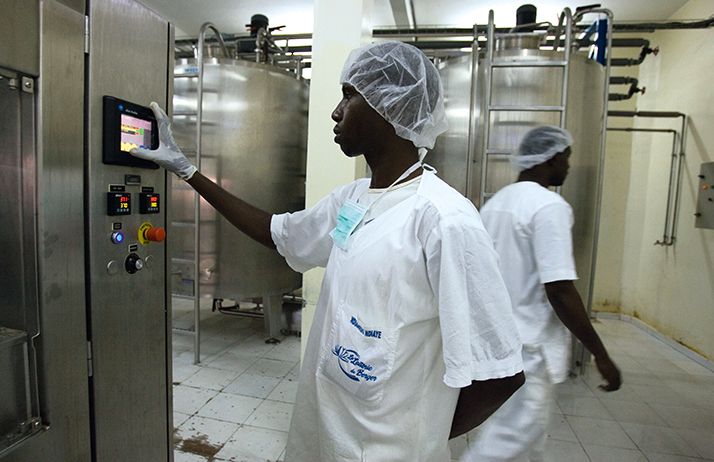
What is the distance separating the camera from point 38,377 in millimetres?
1008

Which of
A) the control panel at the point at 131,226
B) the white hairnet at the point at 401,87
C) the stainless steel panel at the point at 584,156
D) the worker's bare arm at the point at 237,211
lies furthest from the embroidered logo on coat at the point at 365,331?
the stainless steel panel at the point at 584,156

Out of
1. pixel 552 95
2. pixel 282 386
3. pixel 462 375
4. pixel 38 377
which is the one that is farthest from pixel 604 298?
pixel 38 377

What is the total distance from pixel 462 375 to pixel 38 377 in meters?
1.00

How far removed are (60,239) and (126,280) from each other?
243mm

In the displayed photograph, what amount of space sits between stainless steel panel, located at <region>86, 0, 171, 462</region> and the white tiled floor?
0.72m

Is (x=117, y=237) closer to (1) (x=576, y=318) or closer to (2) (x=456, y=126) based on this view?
(1) (x=576, y=318)

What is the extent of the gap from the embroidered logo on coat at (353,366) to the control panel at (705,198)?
3.54 meters

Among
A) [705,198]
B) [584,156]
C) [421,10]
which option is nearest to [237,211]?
[584,156]

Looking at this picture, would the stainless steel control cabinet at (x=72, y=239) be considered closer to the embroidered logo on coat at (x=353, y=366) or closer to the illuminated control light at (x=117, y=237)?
the illuminated control light at (x=117, y=237)

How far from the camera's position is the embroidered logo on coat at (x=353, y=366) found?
0.84 meters

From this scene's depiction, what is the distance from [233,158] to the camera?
3.14 meters

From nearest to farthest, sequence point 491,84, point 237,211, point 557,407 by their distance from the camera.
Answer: point 237,211 < point 557,407 < point 491,84

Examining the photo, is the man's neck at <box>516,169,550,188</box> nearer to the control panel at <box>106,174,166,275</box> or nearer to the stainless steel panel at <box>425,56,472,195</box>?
the stainless steel panel at <box>425,56,472,195</box>

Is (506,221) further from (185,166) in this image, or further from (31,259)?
(31,259)
